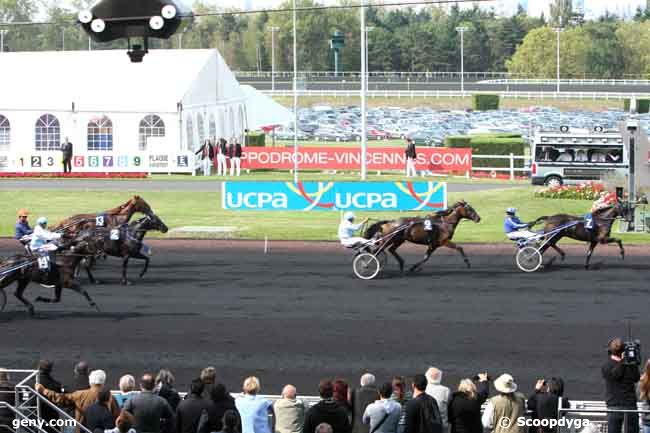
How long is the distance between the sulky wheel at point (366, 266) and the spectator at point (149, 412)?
11.8 metres

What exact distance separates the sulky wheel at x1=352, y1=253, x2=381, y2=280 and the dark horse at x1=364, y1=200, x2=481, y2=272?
386mm

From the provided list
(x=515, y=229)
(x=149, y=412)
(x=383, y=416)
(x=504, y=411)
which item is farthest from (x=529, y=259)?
(x=149, y=412)

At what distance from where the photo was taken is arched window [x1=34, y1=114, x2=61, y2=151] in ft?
146

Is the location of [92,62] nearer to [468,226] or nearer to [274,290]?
[468,226]

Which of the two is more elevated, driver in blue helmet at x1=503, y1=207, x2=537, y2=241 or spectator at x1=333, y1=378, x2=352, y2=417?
driver in blue helmet at x1=503, y1=207, x2=537, y2=241

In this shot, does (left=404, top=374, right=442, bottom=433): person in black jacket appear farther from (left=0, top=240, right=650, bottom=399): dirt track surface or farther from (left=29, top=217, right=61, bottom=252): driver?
(left=29, top=217, right=61, bottom=252): driver

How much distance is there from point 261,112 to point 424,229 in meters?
33.2

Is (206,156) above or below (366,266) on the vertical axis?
above

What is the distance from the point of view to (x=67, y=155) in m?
43.2

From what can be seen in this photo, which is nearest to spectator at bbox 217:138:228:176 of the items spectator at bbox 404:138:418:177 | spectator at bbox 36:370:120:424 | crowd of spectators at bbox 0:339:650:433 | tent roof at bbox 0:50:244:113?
tent roof at bbox 0:50:244:113

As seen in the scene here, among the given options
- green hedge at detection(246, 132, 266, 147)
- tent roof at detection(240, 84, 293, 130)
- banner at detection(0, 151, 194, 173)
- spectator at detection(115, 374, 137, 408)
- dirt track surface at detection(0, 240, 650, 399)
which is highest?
tent roof at detection(240, 84, 293, 130)

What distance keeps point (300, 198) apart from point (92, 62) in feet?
69.4

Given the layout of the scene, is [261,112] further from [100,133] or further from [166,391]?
[166,391]

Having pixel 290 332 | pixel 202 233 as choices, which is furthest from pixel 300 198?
pixel 290 332
